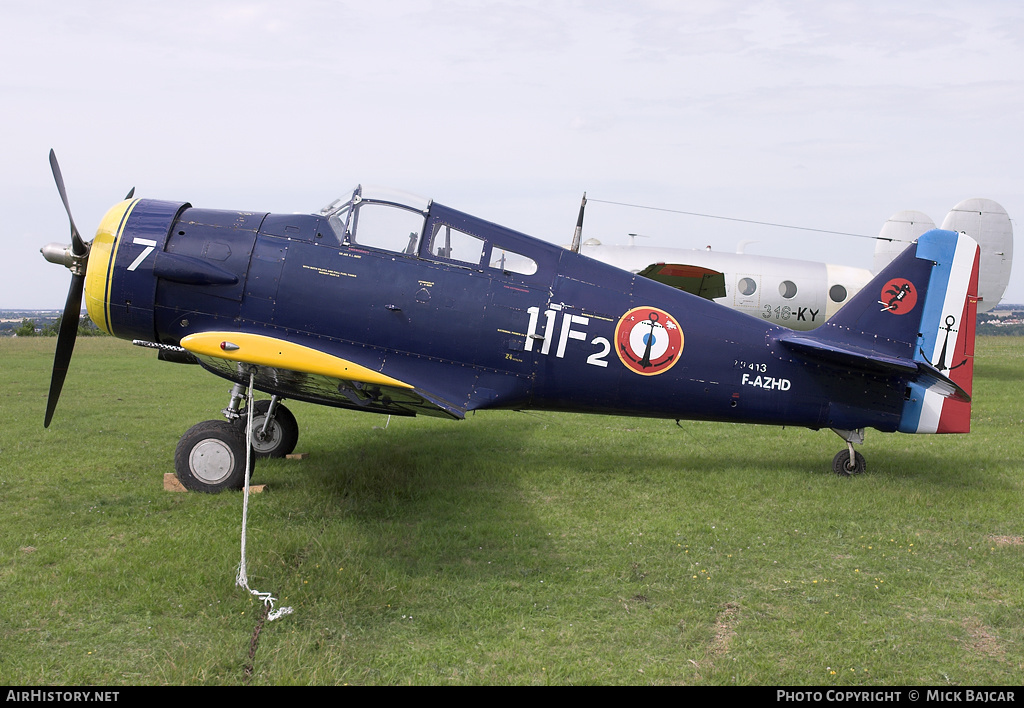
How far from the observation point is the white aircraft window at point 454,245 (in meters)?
6.54

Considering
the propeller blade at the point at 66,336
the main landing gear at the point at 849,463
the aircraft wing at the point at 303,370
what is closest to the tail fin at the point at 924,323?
the main landing gear at the point at 849,463

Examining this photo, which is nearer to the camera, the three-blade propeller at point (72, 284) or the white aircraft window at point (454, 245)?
the three-blade propeller at point (72, 284)

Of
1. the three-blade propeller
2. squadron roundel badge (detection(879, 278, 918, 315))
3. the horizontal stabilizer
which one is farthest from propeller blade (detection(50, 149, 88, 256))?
squadron roundel badge (detection(879, 278, 918, 315))

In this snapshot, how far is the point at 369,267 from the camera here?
6.34 meters

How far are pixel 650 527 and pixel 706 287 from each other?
9272 millimetres

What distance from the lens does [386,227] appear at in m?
6.50

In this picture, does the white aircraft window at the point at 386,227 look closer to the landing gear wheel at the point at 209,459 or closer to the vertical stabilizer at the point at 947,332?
the landing gear wheel at the point at 209,459

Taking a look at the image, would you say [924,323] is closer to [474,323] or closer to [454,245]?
[474,323]

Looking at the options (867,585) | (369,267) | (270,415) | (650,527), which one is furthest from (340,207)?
(867,585)

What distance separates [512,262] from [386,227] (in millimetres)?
1149

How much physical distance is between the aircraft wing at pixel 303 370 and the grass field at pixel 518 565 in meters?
0.95

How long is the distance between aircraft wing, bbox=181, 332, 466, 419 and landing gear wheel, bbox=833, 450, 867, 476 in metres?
4.15

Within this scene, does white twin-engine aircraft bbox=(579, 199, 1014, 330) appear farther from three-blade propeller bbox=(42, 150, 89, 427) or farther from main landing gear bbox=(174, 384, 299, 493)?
three-blade propeller bbox=(42, 150, 89, 427)

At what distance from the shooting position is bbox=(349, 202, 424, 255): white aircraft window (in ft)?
21.2
